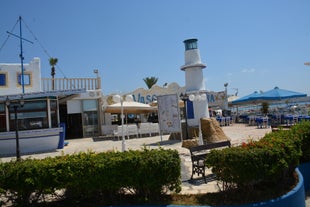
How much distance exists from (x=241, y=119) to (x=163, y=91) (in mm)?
8406

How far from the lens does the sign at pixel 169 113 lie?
14094mm

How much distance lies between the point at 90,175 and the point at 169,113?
10.1 metres

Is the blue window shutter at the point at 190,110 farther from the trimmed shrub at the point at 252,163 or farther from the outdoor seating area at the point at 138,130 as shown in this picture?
the trimmed shrub at the point at 252,163

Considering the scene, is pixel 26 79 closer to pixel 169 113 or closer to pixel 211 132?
pixel 169 113

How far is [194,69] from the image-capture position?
14.5m

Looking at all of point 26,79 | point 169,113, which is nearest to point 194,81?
point 169,113

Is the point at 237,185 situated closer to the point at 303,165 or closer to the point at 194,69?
the point at 303,165

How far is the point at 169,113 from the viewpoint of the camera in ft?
47.4

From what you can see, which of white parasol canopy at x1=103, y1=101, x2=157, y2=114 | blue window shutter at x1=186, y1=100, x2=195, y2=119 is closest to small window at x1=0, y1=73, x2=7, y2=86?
white parasol canopy at x1=103, y1=101, x2=157, y2=114

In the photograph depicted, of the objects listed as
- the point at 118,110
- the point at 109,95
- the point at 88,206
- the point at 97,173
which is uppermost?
the point at 109,95

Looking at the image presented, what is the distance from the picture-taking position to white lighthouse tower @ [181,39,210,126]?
14344mm

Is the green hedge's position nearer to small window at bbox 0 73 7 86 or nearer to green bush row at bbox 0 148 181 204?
green bush row at bbox 0 148 181 204

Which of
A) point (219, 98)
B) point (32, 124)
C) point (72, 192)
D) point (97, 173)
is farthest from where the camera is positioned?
point (219, 98)

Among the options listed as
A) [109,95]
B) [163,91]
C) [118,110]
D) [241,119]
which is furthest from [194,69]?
[241,119]
